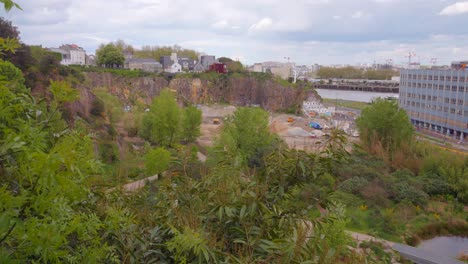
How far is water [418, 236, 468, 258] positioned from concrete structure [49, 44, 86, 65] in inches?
1843

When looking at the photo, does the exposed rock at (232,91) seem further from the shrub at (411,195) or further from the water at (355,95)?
the shrub at (411,195)

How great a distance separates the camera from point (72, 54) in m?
52.0

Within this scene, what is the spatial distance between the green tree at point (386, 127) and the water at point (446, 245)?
777cm

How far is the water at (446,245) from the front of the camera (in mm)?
11398

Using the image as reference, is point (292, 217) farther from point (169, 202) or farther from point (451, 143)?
point (451, 143)

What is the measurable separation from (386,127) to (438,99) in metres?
14.3

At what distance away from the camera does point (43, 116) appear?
7.66ft

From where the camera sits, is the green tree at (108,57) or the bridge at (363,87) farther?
the bridge at (363,87)

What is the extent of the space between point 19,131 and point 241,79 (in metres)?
47.9

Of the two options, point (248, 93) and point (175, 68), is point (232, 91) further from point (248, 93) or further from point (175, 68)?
point (175, 68)

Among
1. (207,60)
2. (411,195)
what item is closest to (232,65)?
(207,60)

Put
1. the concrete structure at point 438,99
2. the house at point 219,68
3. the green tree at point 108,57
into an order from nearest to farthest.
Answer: the concrete structure at point 438,99 < the green tree at point 108,57 < the house at point 219,68

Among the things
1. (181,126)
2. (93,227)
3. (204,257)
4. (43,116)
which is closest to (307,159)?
(204,257)

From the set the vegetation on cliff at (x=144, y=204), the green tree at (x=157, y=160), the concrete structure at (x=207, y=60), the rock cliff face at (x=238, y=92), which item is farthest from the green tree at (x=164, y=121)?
the concrete structure at (x=207, y=60)
